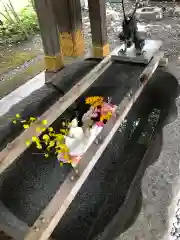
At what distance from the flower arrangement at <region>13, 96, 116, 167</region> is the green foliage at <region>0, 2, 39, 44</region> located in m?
2.98

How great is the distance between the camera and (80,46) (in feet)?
11.7

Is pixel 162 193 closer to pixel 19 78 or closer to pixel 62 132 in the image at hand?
pixel 62 132

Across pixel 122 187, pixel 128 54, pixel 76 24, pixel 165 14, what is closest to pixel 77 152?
pixel 122 187

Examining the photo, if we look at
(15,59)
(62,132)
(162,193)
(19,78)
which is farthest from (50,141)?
(15,59)

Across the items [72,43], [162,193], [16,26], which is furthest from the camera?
[16,26]

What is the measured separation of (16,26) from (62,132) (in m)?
3.62

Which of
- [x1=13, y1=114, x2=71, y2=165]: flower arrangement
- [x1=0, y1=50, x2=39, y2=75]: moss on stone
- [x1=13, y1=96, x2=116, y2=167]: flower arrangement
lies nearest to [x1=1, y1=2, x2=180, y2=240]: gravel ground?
[x1=13, y1=96, x2=116, y2=167]: flower arrangement

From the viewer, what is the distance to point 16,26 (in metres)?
5.14

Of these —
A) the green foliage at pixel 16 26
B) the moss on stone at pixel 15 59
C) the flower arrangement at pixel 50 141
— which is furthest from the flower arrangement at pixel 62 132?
the green foliage at pixel 16 26

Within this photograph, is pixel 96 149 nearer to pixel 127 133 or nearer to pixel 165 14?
pixel 127 133

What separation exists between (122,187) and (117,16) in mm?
3517

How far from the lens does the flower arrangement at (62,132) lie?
77.5 inches

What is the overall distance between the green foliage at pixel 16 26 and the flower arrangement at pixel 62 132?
2.98 metres

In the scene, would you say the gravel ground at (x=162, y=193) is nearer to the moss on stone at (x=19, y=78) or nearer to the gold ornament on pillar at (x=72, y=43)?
the gold ornament on pillar at (x=72, y=43)
